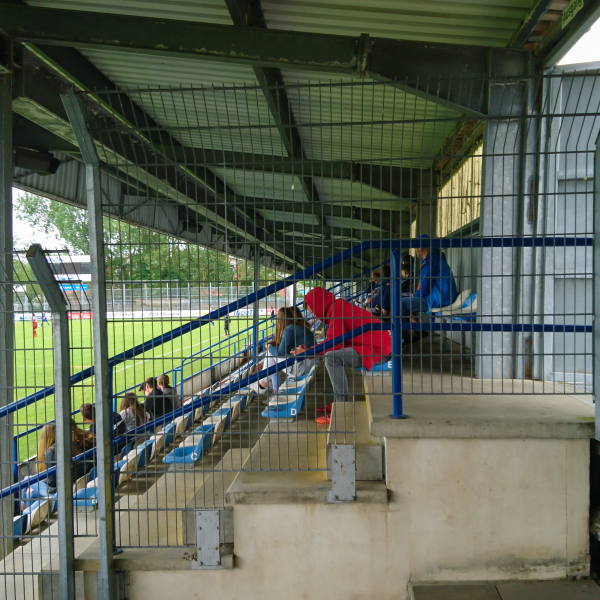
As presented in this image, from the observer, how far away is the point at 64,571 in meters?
3.07

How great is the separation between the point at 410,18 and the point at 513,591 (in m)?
4.50

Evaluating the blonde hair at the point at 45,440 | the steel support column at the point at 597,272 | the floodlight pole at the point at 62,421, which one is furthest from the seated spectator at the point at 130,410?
the steel support column at the point at 597,272

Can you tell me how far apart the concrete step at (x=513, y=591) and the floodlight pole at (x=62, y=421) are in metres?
2.01

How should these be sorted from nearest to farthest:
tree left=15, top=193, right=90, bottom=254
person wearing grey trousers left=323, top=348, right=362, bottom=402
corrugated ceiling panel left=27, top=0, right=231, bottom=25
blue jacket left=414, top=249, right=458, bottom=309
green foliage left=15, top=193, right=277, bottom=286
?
green foliage left=15, top=193, right=277, bottom=286, person wearing grey trousers left=323, top=348, right=362, bottom=402, corrugated ceiling panel left=27, top=0, right=231, bottom=25, blue jacket left=414, top=249, right=458, bottom=309, tree left=15, top=193, right=90, bottom=254

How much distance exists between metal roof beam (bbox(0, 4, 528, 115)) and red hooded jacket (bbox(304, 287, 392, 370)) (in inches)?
75.4

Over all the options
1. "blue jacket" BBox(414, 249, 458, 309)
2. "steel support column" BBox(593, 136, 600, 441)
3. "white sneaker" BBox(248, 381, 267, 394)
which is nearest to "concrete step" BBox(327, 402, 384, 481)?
"white sneaker" BBox(248, 381, 267, 394)

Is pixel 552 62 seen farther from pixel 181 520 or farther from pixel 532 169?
pixel 181 520

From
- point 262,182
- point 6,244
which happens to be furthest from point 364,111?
point 6,244

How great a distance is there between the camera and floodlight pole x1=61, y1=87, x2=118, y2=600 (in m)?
3.05

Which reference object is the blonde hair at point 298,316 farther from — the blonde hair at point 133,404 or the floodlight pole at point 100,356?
the floodlight pole at point 100,356

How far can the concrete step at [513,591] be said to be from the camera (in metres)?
2.84

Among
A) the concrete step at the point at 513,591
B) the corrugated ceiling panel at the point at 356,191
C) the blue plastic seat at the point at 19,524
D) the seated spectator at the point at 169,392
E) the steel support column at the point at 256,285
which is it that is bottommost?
the blue plastic seat at the point at 19,524

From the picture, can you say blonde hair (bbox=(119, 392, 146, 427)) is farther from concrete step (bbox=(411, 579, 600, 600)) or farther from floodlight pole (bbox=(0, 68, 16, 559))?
concrete step (bbox=(411, 579, 600, 600))

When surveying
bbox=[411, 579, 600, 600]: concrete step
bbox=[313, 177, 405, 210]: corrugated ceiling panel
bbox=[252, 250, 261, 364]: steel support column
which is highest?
bbox=[313, 177, 405, 210]: corrugated ceiling panel
